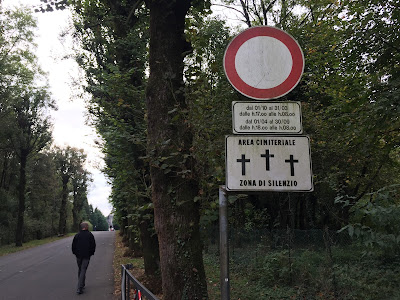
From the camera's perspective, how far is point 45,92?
32562mm

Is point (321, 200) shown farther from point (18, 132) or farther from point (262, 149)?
point (18, 132)

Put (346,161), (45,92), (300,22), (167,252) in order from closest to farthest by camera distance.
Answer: (167,252)
(346,161)
(300,22)
(45,92)

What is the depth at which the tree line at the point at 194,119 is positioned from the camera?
176 inches

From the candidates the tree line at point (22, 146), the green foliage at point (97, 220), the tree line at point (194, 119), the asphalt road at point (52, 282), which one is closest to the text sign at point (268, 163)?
the tree line at point (194, 119)

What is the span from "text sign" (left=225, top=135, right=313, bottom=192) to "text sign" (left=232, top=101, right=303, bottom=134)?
0.24 ft

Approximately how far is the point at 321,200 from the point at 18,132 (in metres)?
26.0

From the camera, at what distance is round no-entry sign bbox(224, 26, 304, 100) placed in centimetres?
272

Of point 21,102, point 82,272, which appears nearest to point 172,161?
point 82,272

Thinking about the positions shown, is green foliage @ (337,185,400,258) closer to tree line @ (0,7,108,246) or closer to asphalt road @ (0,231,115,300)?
asphalt road @ (0,231,115,300)

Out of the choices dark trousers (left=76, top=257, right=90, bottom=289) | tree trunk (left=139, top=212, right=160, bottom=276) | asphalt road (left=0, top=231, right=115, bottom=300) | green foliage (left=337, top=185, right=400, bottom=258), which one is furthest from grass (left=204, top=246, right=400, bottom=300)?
dark trousers (left=76, top=257, right=90, bottom=289)

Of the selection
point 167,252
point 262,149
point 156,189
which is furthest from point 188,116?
point 262,149

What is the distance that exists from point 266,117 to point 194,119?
1.84 metres

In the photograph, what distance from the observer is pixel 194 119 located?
14.4 feet

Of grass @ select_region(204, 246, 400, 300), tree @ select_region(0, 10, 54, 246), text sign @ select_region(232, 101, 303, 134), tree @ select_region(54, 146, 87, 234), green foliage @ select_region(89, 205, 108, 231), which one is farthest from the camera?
green foliage @ select_region(89, 205, 108, 231)
